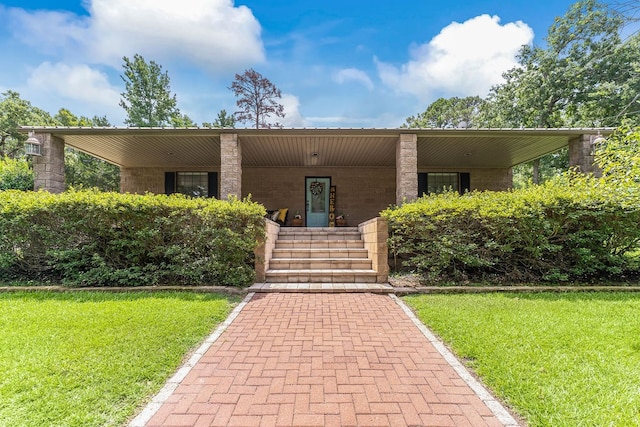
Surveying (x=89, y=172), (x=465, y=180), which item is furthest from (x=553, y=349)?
(x=89, y=172)

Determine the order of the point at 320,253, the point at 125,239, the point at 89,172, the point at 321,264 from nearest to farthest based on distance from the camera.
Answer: the point at 125,239, the point at 321,264, the point at 320,253, the point at 89,172

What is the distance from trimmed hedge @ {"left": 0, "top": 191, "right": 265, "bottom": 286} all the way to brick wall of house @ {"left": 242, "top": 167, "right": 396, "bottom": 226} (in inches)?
247

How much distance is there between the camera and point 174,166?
11.3 metres

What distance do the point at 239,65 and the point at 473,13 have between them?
1555cm

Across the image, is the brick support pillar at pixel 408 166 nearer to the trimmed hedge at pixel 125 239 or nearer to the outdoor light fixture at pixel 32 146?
the trimmed hedge at pixel 125 239

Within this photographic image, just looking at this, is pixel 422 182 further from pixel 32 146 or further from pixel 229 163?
pixel 32 146

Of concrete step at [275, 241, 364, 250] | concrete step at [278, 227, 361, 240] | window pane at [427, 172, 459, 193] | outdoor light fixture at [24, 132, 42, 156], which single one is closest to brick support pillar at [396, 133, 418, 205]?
concrete step at [278, 227, 361, 240]

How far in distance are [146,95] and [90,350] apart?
72.0 feet

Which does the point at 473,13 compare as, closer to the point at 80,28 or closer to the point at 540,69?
the point at 540,69

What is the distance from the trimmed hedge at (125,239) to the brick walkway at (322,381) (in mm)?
1961

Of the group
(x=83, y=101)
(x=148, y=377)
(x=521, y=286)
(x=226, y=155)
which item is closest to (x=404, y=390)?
(x=148, y=377)

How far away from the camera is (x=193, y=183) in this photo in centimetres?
1177

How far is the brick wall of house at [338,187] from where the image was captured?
1166cm

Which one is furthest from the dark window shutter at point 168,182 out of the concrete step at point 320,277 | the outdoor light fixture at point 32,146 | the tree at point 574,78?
the tree at point 574,78
